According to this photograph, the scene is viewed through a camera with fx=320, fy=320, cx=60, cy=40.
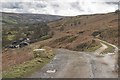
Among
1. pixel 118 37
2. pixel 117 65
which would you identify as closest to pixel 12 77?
pixel 117 65

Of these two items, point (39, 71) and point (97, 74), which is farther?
point (39, 71)

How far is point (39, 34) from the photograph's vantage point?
19725 cm

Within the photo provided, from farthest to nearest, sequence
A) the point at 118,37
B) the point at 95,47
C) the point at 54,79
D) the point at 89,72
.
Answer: the point at 118,37 < the point at 95,47 < the point at 89,72 < the point at 54,79

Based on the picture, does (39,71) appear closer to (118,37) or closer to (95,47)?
(95,47)

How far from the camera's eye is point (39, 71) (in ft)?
117

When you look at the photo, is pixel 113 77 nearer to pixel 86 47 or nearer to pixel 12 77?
pixel 12 77

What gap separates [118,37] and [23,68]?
165 ft

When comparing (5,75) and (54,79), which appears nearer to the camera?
(54,79)

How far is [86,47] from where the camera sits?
7338 centimetres

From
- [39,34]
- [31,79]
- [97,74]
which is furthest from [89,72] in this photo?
[39,34]

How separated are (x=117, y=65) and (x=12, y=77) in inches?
556

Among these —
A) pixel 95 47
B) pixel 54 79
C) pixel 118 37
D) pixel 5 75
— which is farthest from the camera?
pixel 118 37

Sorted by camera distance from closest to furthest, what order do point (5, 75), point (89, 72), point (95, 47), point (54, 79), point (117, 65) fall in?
1. point (54, 79)
2. point (5, 75)
3. point (89, 72)
4. point (117, 65)
5. point (95, 47)

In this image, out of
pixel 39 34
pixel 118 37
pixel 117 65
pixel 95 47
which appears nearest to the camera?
pixel 117 65
